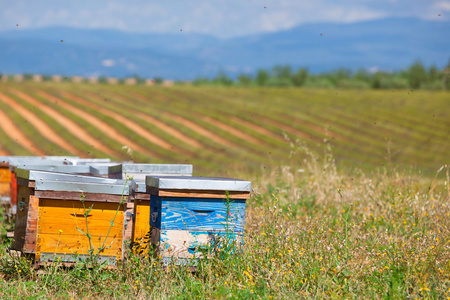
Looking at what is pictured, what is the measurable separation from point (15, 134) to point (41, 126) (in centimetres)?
238

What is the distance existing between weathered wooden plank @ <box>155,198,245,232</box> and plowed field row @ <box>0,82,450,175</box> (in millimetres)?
14337

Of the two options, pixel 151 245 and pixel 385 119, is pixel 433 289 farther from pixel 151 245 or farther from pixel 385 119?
pixel 385 119

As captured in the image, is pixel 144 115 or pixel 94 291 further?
pixel 144 115

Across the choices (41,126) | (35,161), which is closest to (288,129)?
(41,126)

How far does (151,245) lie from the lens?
228 inches

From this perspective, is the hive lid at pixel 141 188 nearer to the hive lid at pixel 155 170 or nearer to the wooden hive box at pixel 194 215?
the wooden hive box at pixel 194 215

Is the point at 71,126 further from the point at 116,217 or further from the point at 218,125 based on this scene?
the point at 116,217

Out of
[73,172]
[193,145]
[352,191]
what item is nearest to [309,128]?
[193,145]

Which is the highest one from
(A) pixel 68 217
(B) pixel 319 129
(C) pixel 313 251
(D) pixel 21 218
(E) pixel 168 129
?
(B) pixel 319 129

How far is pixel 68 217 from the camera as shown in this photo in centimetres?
570

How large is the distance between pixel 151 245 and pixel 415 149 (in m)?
28.0

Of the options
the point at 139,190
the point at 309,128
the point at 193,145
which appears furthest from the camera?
the point at 309,128

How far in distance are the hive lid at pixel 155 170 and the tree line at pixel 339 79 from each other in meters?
55.2

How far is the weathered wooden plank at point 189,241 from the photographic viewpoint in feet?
18.6
